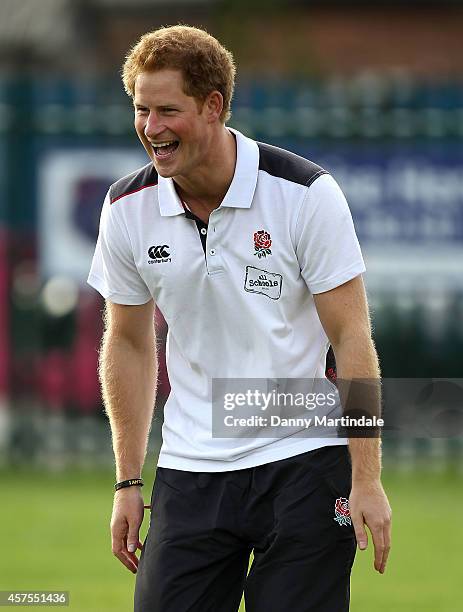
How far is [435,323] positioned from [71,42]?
11435 millimetres

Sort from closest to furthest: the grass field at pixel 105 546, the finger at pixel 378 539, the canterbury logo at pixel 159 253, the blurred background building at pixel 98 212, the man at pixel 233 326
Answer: the finger at pixel 378 539, the man at pixel 233 326, the canterbury logo at pixel 159 253, the grass field at pixel 105 546, the blurred background building at pixel 98 212

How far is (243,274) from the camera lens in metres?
4.64

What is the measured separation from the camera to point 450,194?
1231 centimetres

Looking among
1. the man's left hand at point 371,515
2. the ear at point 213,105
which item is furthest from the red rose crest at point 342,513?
the ear at point 213,105

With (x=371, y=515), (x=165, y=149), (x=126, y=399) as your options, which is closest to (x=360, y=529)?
(x=371, y=515)

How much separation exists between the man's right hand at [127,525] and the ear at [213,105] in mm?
1216

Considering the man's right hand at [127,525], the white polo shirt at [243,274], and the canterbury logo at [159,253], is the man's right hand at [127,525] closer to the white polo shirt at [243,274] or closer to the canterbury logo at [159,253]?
the white polo shirt at [243,274]

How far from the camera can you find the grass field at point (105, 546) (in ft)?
25.7

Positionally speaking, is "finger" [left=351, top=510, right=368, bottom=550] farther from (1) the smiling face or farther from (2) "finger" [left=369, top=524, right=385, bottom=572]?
(1) the smiling face

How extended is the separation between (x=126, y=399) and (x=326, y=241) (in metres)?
0.91

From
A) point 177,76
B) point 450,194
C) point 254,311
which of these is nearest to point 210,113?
point 177,76

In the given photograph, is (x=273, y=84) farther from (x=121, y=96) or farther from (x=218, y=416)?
(x=218, y=416)

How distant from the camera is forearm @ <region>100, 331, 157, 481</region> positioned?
16.3 feet

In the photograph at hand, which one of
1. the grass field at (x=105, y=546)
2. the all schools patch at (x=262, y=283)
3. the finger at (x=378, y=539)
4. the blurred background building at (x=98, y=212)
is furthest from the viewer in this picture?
the blurred background building at (x=98, y=212)
